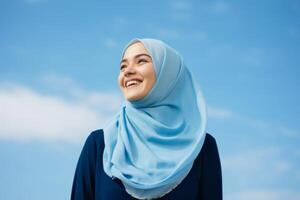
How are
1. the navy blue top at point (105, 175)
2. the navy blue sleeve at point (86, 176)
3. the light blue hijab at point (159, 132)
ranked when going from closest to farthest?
the light blue hijab at point (159, 132), the navy blue top at point (105, 175), the navy blue sleeve at point (86, 176)

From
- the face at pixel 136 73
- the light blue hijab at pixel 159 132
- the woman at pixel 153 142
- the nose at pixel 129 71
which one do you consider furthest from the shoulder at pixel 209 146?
the nose at pixel 129 71

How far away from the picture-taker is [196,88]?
296cm

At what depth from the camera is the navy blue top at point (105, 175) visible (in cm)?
274

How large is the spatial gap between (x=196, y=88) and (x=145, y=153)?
550mm

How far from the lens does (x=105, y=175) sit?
275cm

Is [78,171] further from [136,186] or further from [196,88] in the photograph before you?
[196,88]

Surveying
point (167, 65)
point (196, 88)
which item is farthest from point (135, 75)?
point (196, 88)

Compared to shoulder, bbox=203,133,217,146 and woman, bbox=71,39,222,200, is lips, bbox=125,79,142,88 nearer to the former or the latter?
woman, bbox=71,39,222,200

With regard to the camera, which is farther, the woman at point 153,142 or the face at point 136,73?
the face at point 136,73

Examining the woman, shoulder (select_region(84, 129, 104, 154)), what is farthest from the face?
shoulder (select_region(84, 129, 104, 154))

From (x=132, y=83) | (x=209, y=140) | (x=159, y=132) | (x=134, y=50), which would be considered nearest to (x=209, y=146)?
(x=209, y=140)

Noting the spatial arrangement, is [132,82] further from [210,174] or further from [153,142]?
[210,174]

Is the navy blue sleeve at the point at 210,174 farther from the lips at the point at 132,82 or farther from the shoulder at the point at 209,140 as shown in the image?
the lips at the point at 132,82

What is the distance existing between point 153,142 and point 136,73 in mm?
400
